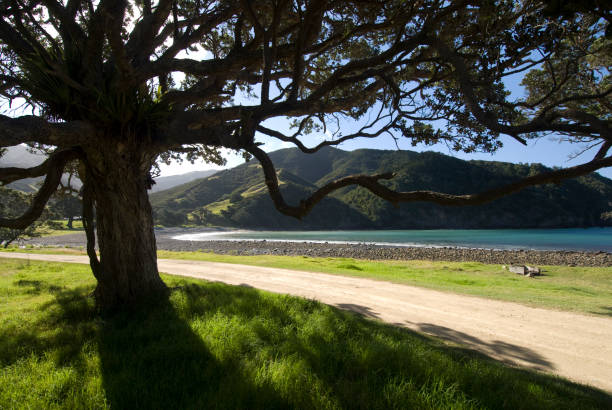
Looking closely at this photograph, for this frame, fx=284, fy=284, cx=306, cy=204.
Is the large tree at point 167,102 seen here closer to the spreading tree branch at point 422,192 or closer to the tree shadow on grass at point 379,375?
the spreading tree branch at point 422,192

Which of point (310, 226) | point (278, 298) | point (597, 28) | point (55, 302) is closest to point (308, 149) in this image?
point (278, 298)

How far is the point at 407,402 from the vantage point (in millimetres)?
2385

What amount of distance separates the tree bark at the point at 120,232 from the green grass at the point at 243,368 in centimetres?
71

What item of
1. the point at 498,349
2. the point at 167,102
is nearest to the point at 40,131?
the point at 167,102

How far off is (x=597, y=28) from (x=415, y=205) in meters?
106

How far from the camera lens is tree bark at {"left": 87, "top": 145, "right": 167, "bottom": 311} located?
16.8 ft

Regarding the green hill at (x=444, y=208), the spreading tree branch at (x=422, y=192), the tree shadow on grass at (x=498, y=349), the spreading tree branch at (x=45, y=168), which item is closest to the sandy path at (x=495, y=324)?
the tree shadow on grass at (x=498, y=349)

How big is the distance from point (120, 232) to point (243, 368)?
3833mm

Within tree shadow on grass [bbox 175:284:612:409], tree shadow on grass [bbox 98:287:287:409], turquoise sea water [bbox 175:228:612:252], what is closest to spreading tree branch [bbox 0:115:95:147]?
tree shadow on grass [bbox 98:287:287:409]

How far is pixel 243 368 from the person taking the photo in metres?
2.83

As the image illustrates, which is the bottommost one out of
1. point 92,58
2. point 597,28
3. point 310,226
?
point 310,226

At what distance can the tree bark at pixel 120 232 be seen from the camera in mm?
5109

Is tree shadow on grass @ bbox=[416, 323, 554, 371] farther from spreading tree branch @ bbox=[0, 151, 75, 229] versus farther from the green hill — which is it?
the green hill

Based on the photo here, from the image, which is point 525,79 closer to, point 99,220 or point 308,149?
point 308,149
